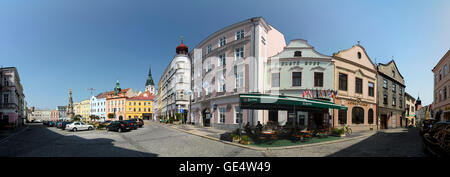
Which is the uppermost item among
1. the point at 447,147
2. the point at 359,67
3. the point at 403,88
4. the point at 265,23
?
the point at 265,23

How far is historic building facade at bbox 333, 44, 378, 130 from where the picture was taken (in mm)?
20984

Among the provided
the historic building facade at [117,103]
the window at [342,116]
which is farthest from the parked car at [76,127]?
the historic building facade at [117,103]

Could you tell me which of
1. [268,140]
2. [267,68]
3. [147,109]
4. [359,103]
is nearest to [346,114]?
[359,103]

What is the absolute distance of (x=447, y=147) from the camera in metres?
6.05

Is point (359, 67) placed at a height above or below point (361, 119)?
above

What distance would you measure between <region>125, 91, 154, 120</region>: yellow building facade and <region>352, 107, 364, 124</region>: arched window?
2989 inches

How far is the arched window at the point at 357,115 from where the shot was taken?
22.5 metres

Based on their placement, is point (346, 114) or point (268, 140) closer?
point (268, 140)

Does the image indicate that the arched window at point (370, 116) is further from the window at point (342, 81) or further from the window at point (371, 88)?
the window at point (342, 81)

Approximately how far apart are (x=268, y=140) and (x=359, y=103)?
1748cm

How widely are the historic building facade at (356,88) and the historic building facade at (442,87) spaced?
26.8 feet

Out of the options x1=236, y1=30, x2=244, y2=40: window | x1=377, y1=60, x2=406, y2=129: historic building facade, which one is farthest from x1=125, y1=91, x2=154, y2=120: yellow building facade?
x1=377, y1=60, x2=406, y2=129: historic building facade

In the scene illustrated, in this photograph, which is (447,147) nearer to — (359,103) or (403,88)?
(359,103)

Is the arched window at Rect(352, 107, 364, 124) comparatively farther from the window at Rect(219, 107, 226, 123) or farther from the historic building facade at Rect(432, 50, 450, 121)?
the window at Rect(219, 107, 226, 123)
